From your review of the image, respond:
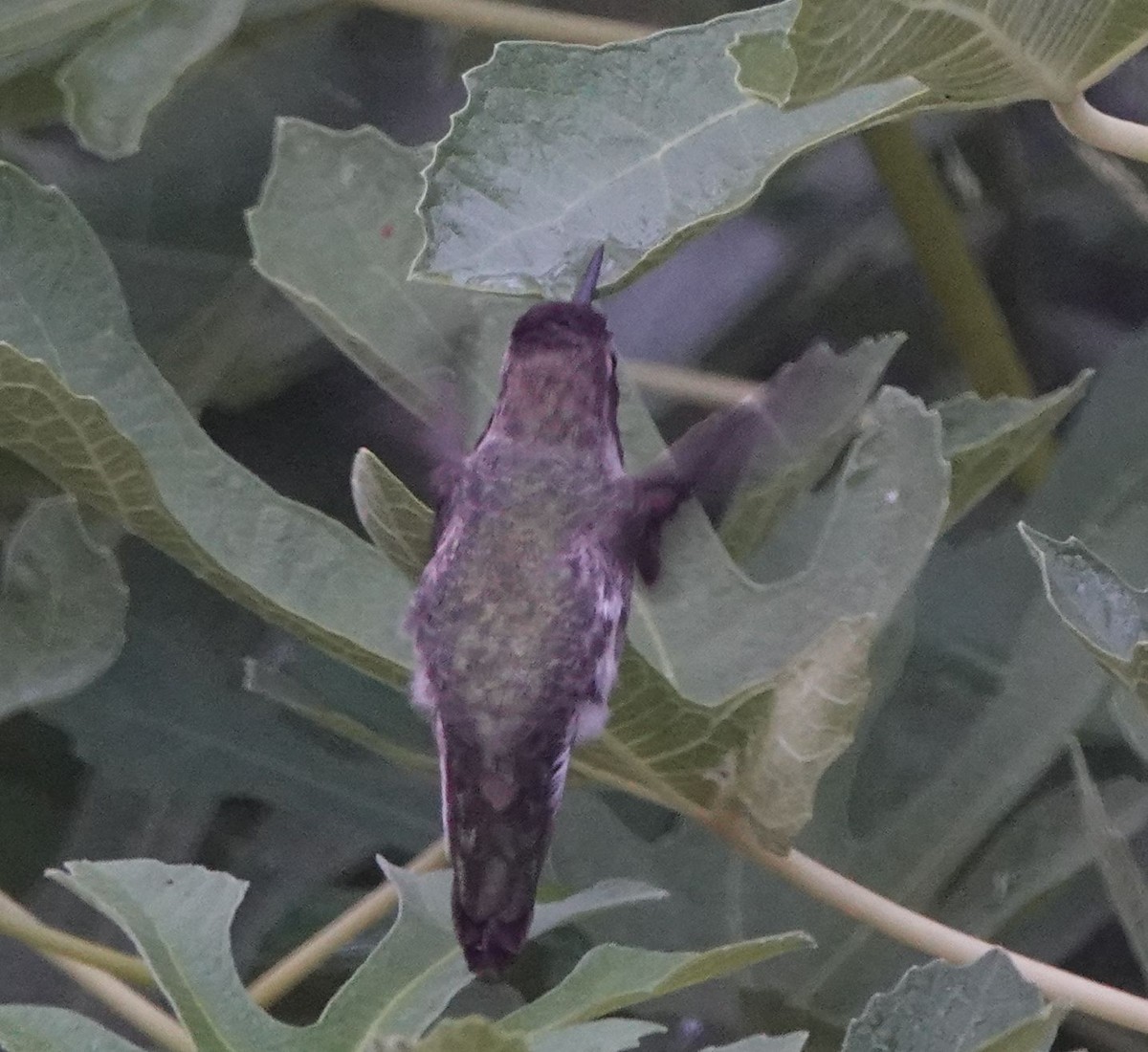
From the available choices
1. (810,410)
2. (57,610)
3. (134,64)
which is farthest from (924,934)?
(134,64)

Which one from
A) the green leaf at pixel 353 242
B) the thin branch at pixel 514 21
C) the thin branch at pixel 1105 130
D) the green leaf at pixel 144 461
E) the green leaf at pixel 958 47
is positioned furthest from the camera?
the thin branch at pixel 514 21

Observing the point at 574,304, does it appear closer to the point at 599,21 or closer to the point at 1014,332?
the point at 599,21

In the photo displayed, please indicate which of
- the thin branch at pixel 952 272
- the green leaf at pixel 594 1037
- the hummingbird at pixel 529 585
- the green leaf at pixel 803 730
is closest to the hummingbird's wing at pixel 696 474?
the hummingbird at pixel 529 585

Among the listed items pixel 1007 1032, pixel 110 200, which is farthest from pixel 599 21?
pixel 1007 1032

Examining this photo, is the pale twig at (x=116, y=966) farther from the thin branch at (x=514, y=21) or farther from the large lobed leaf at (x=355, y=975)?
the thin branch at (x=514, y=21)

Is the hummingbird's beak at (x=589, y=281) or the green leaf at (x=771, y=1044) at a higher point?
the hummingbird's beak at (x=589, y=281)

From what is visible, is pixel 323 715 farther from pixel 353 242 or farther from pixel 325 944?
pixel 353 242
